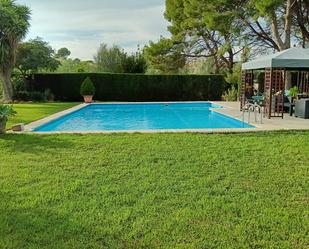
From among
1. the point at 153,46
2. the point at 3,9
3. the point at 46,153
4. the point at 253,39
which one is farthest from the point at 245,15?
the point at 46,153

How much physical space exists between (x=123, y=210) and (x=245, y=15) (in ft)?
70.2

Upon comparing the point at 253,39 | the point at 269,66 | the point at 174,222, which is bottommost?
the point at 174,222

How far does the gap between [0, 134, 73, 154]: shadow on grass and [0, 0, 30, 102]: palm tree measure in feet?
48.3

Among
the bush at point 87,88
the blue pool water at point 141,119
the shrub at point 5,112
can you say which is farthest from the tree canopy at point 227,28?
the shrub at point 5,112

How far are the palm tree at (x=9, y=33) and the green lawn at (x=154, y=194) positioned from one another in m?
15.6

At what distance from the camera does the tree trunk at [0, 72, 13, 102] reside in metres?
22.1

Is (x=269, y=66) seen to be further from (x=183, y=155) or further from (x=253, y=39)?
(x=253, y=39)

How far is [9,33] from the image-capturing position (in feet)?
70.4

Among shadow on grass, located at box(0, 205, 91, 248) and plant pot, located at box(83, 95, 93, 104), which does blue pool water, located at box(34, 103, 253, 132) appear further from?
shadow on grass, located at box(0, 205, 91, 248)

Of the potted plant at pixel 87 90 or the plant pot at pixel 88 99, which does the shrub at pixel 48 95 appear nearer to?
the potted plant at pixel 87 90

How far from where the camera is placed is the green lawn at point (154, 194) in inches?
140

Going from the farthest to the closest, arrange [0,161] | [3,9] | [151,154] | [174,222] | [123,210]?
1. [3,9]
2. [151,154]
3. [0,161]
4. [123,210]
5. [174,222]

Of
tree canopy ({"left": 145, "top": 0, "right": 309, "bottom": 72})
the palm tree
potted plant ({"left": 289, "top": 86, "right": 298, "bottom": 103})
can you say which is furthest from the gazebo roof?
the palm tree

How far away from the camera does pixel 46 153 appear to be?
7.06 m
